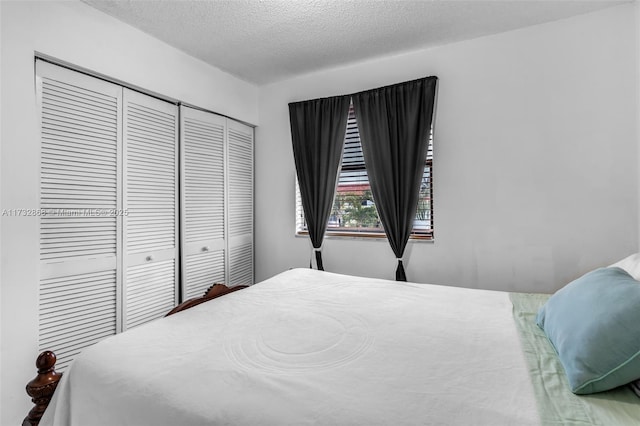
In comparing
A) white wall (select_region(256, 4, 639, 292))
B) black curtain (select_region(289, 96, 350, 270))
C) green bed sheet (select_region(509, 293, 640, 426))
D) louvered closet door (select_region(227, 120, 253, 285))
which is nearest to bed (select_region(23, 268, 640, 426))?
green bed sheet (select_region(509, 293, 640, 426))

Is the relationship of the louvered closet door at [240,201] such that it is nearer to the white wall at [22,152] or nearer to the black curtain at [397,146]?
the black curtain at [397,146]

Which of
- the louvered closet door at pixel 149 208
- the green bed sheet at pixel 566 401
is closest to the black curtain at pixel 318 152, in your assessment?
the louvered closet door at pixel 149 208

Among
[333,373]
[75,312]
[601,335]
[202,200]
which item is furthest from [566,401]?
[202,200]

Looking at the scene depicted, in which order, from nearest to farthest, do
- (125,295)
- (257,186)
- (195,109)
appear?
(125,295) → (195,109) → (257,186)

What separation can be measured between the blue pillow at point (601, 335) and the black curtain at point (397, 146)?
168 centimetres

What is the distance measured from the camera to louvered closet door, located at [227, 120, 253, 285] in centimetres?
345

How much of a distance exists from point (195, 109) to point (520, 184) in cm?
288

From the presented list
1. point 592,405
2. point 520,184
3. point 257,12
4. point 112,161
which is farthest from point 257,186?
point 592,405

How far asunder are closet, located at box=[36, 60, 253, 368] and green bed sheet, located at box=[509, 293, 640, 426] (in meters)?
2.58

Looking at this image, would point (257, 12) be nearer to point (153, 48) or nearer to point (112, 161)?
point (153, 48)

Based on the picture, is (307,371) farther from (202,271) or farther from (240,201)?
(240,201)

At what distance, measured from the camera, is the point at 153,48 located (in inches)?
104

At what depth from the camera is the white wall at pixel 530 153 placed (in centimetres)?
229

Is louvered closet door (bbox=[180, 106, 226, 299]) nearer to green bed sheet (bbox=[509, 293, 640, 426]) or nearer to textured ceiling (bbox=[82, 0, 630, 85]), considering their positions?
textured ceiling (bbox=[82, 0, 630, 85])
